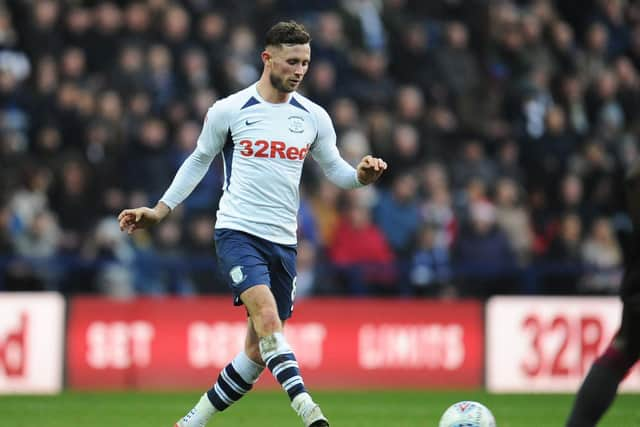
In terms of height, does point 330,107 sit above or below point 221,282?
above

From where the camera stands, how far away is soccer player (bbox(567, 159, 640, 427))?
20.5 feet

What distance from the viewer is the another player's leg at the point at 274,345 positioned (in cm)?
734

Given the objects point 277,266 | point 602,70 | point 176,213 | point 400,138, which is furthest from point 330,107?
point 277,266

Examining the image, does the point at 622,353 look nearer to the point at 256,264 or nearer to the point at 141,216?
the point at 256,264

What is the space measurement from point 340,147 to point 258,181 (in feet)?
25.8

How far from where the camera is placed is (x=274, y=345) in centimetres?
745

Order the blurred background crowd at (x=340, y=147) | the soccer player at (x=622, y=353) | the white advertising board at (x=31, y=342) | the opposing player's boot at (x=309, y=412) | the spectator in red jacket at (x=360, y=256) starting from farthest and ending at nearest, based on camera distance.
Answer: the spectator in red jacket at (x=360, y=256) < the blurred background crowd at (x=340, y=147) < the white advertising board at (x=31, y=342) < the opposing player's boot at (x=309, y=412) < the soccer player at (x=622, y=353)

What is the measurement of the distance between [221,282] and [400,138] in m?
2.92

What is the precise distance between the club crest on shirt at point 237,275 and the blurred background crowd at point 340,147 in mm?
6964

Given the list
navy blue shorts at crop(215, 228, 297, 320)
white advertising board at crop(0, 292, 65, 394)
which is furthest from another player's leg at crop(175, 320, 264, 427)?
white advertising board at crop(0, 292, 65, 394)

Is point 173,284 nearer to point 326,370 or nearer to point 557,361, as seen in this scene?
point 326,370

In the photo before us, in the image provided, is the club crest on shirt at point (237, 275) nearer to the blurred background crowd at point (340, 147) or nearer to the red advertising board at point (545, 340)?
the blurred background crowd at point (340, 147)

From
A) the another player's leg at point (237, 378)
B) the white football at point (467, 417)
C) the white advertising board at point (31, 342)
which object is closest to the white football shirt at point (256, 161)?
the another player's leg at point (237, 378)

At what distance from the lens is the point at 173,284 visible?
1504 cm
